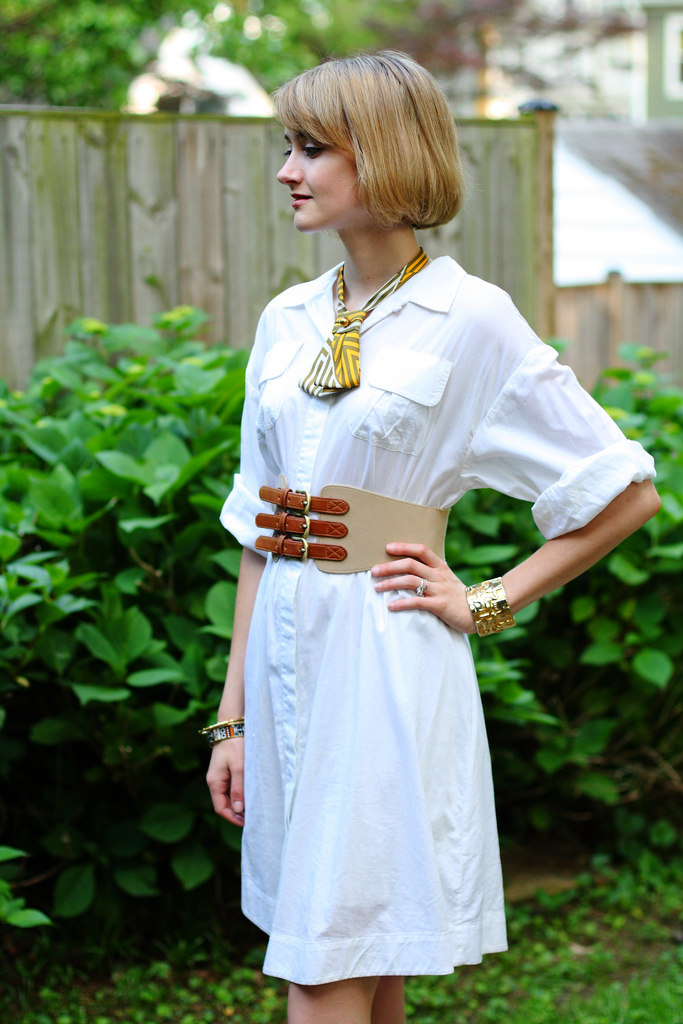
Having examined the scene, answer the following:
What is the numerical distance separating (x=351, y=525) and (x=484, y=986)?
68.4 inches

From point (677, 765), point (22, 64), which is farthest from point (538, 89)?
point (677, 765)

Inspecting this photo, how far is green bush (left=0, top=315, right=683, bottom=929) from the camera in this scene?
2342mm

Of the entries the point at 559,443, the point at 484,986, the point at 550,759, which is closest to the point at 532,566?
the point at 559,443

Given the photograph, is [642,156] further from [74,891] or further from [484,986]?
[74,891]

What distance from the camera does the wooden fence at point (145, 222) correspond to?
3.71m

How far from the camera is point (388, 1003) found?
175cm

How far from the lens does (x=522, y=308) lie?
14.3 feet

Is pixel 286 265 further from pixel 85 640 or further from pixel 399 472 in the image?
pixel 399 472

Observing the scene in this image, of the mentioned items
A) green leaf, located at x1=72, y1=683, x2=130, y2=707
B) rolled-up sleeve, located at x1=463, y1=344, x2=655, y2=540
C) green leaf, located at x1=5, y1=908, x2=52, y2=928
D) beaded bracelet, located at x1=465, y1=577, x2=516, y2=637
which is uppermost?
rolled-up sleeve, located at x1=463, y1=344, x2=655, y2=540

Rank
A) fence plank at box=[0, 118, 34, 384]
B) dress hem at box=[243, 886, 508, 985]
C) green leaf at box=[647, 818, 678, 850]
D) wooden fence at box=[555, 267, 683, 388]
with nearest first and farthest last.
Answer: dress hem at box=[243, 886, 508, 985], green leaf at box=[647, 818, 678, 850], fence plank at box=[0, 118, 34, 384], wooden fence at box=[555, 267, 683, 388]

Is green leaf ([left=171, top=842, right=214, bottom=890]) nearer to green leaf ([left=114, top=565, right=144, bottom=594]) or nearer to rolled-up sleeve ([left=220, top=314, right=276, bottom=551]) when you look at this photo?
green leaf ([left=114, top=565, right=144, bottom=594])

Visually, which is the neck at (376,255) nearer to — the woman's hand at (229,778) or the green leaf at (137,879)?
the woman's hand at (229,778)

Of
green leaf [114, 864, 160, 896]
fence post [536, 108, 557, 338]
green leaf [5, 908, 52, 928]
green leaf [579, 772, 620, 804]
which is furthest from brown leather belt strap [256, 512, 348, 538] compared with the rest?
fence post [536, 108, 557, 338]

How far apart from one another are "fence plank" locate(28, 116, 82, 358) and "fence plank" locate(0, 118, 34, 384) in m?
0.02
